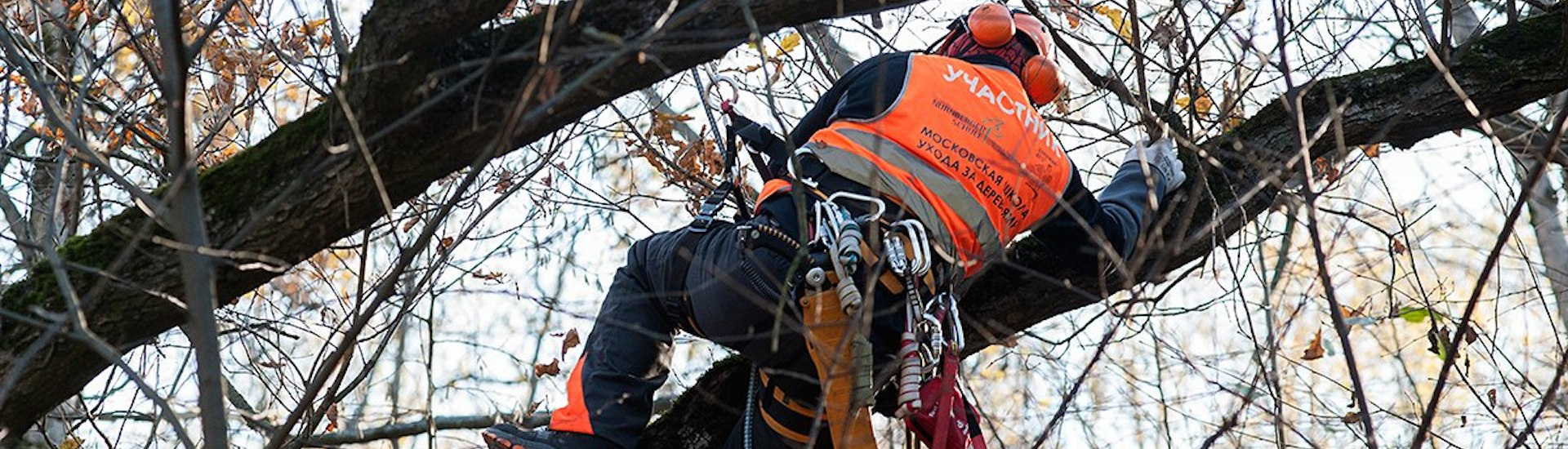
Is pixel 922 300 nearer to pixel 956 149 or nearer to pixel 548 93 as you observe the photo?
pixel 956 149

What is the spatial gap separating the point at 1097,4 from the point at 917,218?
2565 millimetres

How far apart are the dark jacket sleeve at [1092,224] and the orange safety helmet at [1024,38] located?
0.31 metres

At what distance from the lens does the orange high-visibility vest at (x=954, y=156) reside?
4.03m

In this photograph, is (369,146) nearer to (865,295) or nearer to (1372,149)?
(865,295)

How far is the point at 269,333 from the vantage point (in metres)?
6.45

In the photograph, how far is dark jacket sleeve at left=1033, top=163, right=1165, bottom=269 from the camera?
4.35m

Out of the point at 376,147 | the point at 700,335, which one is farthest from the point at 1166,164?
the point at 376,147

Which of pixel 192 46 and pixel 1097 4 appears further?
pixel 1097 4

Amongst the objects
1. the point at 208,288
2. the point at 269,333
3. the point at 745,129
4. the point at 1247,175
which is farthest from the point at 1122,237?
the point at 269,333

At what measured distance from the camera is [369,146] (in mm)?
3305

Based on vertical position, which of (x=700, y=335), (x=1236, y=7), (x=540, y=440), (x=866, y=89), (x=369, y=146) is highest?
(x=1236, y=7)

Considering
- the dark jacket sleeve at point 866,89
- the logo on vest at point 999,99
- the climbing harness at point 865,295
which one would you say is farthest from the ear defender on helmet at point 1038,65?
the climbing harness at point 865,295

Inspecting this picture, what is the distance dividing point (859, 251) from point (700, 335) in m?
0.72

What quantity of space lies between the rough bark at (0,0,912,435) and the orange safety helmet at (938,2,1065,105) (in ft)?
3.89
